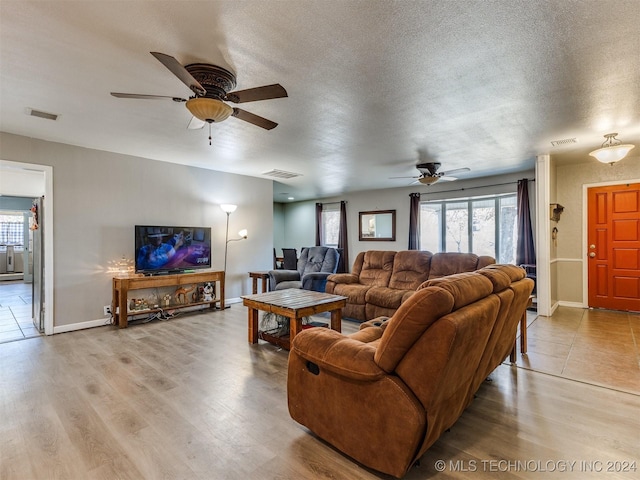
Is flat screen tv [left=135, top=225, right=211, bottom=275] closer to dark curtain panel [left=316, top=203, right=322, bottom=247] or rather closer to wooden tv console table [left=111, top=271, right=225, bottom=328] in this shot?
wooden tv console table [left=111, top=271, right=225, bottom=328]

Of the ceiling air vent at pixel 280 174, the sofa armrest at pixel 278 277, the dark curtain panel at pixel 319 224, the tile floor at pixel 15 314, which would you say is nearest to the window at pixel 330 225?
the dark curtain panel at pixel 319 224

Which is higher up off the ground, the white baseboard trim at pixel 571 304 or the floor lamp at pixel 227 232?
the floor lamp at pixel 227 232

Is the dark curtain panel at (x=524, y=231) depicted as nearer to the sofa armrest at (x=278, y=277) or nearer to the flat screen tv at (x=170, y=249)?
the sofa armrest at (x=278, y=277)

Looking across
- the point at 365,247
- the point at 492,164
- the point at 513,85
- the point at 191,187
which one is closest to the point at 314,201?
the point at 365,247

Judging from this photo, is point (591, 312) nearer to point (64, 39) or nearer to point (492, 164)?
point (492, 164)

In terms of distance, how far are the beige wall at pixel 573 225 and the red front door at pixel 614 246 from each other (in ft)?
0.40

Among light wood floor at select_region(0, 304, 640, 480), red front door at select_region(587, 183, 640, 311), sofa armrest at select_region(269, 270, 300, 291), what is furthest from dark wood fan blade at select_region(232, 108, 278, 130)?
red front door at select_region(587, 183, 640, 311)

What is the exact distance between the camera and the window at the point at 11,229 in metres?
9.51

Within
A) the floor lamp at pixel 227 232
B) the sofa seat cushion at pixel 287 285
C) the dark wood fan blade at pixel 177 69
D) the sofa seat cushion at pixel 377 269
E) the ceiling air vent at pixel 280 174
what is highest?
the ceiling air vent at pixel 280 174

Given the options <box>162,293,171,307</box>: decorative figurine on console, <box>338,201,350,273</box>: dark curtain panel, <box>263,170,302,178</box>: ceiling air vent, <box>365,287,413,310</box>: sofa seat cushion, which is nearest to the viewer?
<box>365,287,413,310</box>: sofa seat cushion

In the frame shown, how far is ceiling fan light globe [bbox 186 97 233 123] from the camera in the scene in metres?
2.28

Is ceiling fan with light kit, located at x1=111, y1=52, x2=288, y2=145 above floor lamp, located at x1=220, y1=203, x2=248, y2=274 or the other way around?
above

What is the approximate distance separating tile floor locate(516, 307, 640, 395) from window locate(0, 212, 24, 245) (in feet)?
42.3

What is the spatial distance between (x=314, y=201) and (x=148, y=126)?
6.23m
